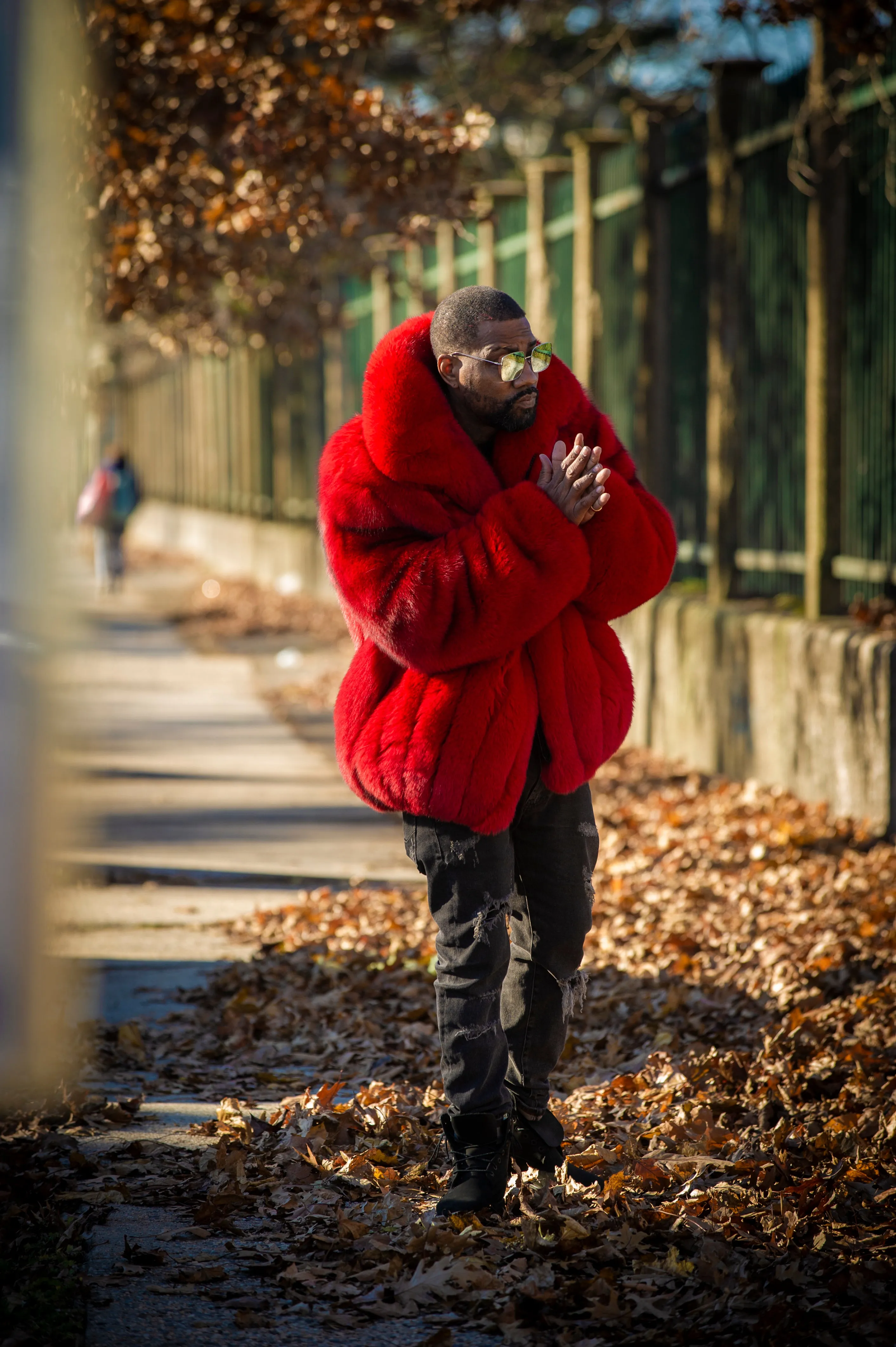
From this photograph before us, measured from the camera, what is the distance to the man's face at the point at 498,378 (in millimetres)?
3510

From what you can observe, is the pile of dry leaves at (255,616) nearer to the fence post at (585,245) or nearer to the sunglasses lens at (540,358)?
the fence post at (585,245)

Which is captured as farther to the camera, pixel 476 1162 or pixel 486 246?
pixel 486 246

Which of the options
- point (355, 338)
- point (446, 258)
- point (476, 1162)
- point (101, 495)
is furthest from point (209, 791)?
point (355, 338)

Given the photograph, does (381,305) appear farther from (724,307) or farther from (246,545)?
(724,307)

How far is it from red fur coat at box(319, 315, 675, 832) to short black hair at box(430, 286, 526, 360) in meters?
0.07

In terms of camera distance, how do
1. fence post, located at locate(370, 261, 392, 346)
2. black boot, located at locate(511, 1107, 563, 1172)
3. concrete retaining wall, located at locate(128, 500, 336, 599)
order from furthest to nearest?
concrete retaining wall, located at locate(128, 500, 336, 599), fence post, located at locate(370, 261, 392, 346), black boot, located at locate(511, 1107, 563, 1172)

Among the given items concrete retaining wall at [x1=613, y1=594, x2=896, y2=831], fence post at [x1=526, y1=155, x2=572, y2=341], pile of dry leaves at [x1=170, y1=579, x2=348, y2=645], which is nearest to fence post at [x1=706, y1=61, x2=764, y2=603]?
concrete retaining wall at [x1=613, y1=594, x2=896, y2=831]

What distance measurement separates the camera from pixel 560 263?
40.8ft

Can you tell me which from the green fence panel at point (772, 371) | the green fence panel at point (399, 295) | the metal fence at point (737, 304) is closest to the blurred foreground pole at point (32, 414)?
the metal fence at point (737, 304)

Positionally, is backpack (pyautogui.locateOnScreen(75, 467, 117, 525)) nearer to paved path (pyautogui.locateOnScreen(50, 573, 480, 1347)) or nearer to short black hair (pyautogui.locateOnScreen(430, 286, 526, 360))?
paved path (pyautogui.locateOnScreen(50, 573, 480, 1347))

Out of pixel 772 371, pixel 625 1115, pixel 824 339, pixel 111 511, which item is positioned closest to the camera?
pixel 625 1115

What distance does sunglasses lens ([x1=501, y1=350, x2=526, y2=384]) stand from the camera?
3453 mm

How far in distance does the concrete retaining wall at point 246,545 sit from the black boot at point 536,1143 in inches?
337

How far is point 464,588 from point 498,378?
456mm
